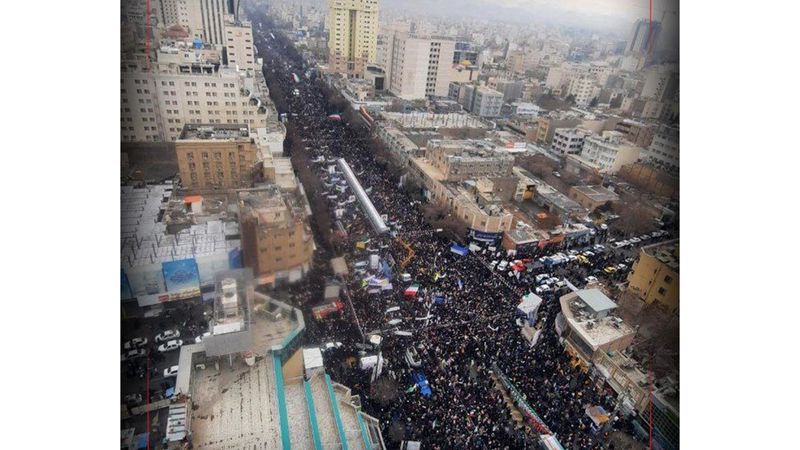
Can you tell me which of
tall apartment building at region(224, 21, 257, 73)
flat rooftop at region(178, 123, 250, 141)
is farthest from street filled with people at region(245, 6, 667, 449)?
flat rooftop at region(178, 123, 250, 141)

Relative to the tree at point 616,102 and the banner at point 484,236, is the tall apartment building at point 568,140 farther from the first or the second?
the banner at point 484,236

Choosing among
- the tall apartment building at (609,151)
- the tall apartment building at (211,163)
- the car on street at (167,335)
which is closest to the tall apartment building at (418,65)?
the tall apartment building at (211,163)

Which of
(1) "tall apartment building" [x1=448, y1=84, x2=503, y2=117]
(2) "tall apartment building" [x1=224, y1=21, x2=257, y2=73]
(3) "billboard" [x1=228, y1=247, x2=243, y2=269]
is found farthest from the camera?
(1) "tall apartment building" [x1=448, y1=84, x2=503, y2=117]

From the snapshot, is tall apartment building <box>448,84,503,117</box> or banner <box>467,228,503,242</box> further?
tall apartment building <box>448,84,503,117</box>

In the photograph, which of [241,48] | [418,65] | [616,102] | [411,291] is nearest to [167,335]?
[411,291]

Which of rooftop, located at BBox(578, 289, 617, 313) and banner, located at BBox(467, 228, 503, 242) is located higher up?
rooftop, located at BBox(578, 289, 617, 313)

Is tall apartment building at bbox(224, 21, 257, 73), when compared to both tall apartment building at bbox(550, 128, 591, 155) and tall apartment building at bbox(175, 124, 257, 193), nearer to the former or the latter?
tall apartment building at bbox(175, 124, 257, 193)

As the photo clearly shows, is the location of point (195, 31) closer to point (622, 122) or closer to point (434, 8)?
point (434, 8)
